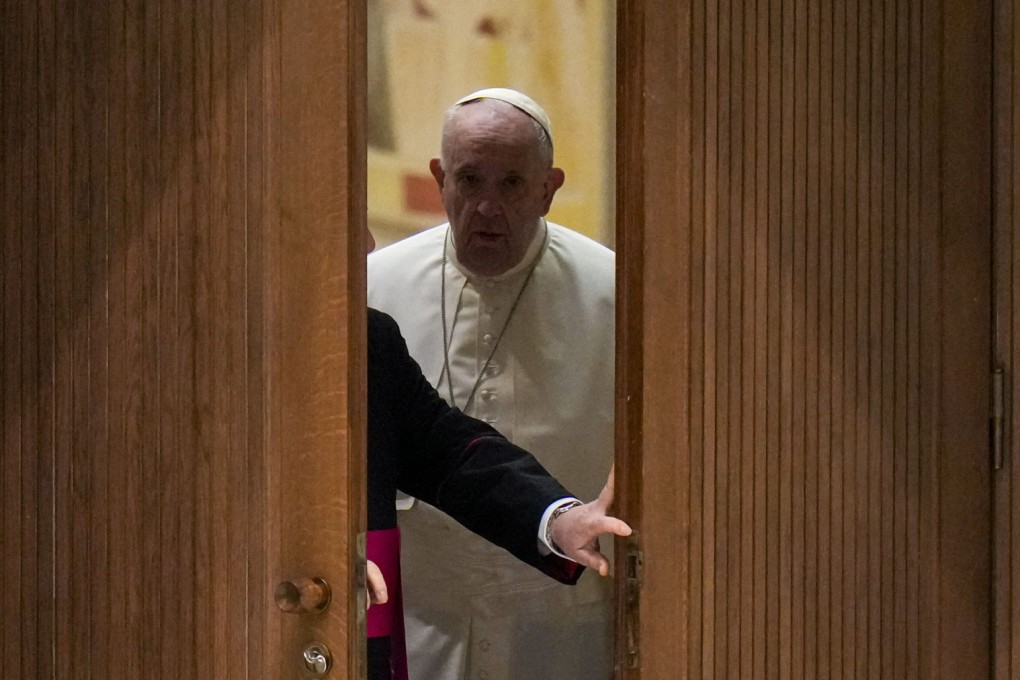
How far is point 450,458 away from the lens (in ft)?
5.35

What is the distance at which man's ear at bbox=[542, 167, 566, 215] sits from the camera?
1.76m

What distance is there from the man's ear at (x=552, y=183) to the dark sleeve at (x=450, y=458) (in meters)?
0.33

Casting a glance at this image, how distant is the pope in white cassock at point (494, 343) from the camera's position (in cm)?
172

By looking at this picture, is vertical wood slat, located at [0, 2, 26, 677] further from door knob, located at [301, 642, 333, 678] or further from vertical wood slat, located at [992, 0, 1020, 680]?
A: vertical wood slat, located at [992, 0, 1020, 680]

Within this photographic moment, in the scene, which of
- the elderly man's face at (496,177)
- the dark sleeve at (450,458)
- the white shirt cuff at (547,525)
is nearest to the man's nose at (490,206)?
the elderly man's face at (496,177)

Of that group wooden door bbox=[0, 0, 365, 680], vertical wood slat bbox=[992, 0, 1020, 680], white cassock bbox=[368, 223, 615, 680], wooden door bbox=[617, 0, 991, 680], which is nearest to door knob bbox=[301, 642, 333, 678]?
wooden door bbox=[0, 0, 365, 680]

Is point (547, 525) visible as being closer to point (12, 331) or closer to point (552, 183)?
point (552, 183)

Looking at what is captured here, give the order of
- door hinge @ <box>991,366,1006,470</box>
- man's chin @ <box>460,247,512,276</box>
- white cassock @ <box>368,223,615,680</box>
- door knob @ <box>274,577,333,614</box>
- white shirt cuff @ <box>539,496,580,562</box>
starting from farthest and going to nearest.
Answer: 1. man's chin @ <box>460,247,512,276</box>
2. white cassock @ <box>368,223,615,680</box>
3. white shirt cuff @ <box>539,496,580,562</box>
4. door hinge @ <box>991,366,1006,470</box>
5. door knob @ <box>274,577,333,614</box>

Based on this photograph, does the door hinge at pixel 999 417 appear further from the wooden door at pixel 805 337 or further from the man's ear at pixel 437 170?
the man's ear at pixel 437 170

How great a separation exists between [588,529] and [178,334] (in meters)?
0.54

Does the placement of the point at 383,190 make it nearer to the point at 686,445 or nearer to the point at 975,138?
the point at 686,445

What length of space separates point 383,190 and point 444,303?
223 mm

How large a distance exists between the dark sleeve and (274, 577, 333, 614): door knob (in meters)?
0.41

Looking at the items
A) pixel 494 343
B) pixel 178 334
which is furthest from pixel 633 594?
pixel 494 343
